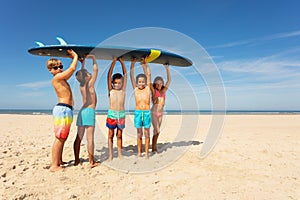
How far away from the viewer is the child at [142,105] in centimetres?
541

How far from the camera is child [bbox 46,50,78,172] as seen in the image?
14.4 feet

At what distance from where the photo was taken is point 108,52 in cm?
550

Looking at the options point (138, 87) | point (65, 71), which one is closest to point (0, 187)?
point (65, 71)

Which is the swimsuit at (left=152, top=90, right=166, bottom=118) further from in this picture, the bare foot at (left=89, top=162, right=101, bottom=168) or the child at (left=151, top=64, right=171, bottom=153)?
the bare foot at (left=89, top=162, right=101, bottom=168)

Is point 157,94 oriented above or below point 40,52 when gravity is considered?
below

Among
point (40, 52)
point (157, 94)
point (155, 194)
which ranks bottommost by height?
point (155, 194)

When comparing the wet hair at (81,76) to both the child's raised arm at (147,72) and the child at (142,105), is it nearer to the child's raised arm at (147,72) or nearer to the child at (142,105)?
the child at (142,105)

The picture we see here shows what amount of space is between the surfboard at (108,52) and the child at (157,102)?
62 centimetres

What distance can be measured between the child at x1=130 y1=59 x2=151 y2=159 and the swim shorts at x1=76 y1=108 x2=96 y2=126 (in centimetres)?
114

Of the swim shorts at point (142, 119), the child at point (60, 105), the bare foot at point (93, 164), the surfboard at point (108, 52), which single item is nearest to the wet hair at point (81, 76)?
the child at point (60, 105)

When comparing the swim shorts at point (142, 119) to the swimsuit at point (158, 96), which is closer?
the swim shorts at point (142, 119)

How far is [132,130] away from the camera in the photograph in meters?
8.87

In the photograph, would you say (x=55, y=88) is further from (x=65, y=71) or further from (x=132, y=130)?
(x=132, y=130)

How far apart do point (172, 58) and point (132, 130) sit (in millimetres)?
3663
